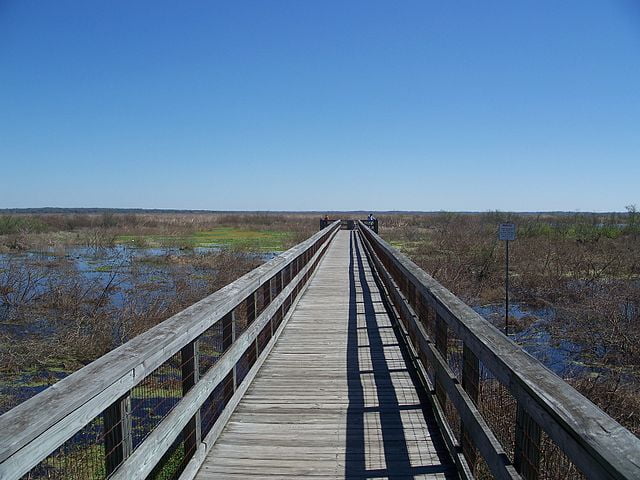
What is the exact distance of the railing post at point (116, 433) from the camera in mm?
2062

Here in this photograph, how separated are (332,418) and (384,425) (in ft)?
1.35

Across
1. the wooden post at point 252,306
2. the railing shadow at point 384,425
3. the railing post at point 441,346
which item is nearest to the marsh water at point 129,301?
the wooden post at point 252,306

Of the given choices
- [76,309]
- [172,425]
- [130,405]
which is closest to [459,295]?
[76,309]

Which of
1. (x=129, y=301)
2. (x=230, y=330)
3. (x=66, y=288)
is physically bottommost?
(x=129, y=301)

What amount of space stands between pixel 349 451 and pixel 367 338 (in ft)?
11.0

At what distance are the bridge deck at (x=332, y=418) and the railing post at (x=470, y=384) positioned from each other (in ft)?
0.49

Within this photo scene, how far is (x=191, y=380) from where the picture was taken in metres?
3.00

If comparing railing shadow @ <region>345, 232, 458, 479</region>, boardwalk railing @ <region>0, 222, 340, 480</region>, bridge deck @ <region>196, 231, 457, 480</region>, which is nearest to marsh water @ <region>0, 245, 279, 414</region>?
bridge deck @ <region>196, 231, 457, 480</region>

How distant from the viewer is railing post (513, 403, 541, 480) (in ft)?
6.79

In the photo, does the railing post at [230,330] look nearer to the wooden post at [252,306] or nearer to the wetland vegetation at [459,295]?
the wooden post at [252,306]

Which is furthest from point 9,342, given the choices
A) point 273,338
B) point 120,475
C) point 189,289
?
point 120,475

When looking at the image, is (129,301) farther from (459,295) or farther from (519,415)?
(519,415)

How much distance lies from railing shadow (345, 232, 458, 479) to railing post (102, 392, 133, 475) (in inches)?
58.9

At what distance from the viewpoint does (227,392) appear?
4.38 metres
